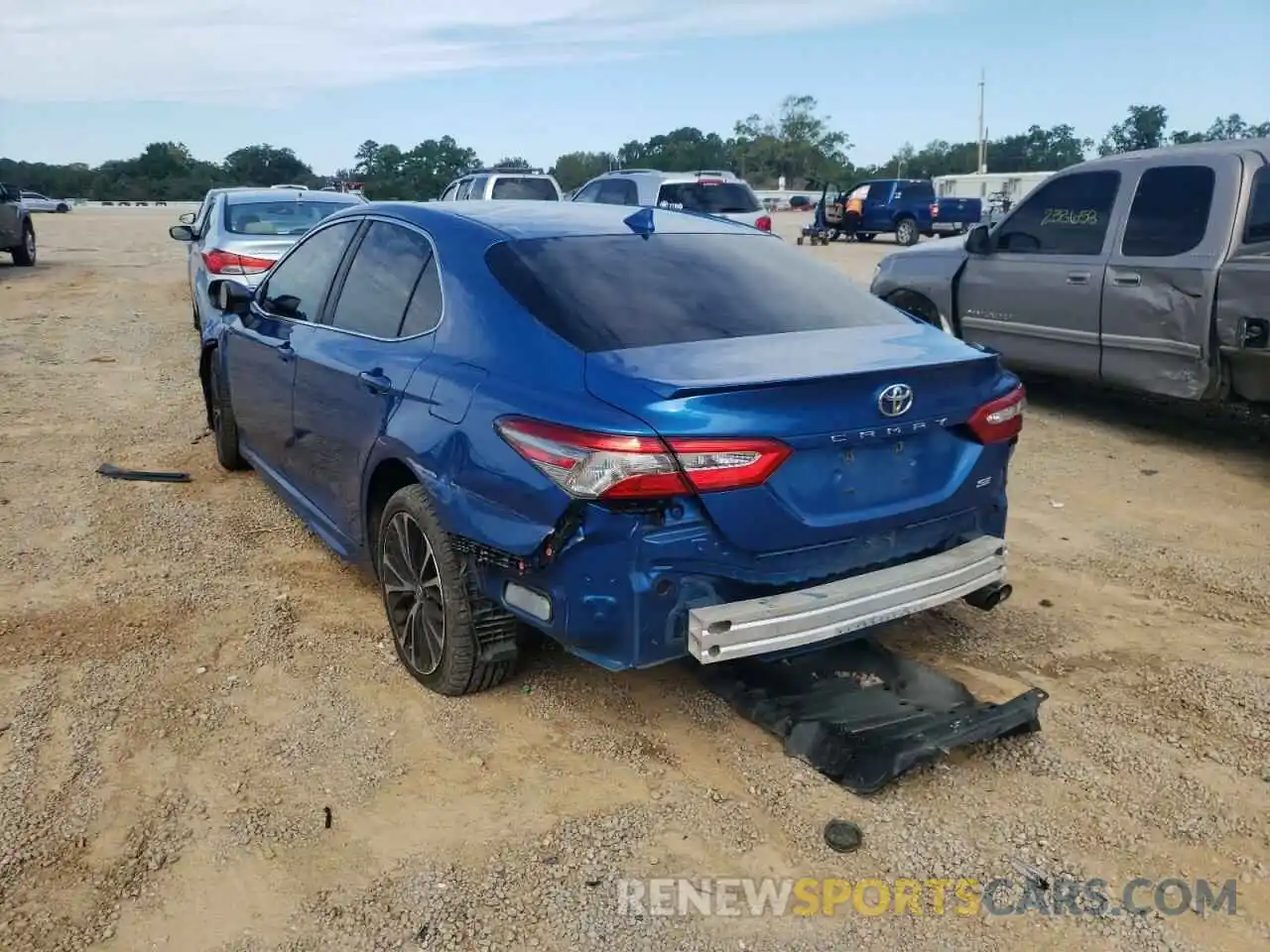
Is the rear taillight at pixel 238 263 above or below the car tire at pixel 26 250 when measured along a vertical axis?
below

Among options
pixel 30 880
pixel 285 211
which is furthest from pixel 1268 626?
pixel 285 211

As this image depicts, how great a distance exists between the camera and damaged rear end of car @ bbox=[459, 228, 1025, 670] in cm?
284

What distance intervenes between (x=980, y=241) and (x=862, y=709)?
5.72 metres

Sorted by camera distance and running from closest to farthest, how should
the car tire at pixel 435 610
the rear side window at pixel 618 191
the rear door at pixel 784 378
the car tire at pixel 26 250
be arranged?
the rear door at pixel 784 378
the car tire at pixel 435 610
the rear side window at pixel 618 191
the car tire at pixel 26 250

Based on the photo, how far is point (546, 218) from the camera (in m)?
3.97

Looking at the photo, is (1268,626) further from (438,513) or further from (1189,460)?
(438,513)

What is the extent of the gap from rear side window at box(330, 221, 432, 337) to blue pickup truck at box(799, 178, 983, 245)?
26.0m

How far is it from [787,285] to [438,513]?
1.51m

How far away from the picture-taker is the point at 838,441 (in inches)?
118

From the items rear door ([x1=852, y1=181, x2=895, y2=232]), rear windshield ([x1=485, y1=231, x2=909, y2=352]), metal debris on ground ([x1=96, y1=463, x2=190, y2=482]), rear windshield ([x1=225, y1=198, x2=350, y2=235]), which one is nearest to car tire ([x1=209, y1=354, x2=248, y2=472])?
metal debris on ground ([x1=96, y1=463, x2=190, y2=482])

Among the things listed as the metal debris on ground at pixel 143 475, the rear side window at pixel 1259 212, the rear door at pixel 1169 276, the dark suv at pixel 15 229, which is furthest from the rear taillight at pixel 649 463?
the dark suv at pixel 15 229

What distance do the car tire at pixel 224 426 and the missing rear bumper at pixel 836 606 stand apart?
12.5ft

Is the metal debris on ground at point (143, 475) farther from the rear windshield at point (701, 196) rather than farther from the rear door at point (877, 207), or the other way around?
the rear door at point (877, 207)

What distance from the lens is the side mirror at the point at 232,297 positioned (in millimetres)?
5219
